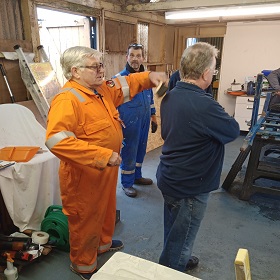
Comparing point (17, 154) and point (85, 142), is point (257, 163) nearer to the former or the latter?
point (85, 142)

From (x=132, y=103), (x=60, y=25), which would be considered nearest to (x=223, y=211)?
(x=132, y=103)

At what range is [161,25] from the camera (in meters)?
6.16

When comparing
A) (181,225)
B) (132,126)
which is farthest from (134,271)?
(132,126)

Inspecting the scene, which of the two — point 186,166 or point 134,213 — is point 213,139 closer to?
point 186,166

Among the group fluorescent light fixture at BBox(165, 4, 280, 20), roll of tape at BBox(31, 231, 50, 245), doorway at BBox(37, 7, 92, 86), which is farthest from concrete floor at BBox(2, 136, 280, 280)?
fluorescent light fixture at BBox(165, 4, 280, 20)

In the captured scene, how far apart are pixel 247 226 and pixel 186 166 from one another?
1572 millimetres

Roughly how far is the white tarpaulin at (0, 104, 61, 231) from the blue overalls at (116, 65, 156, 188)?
0.86 metres

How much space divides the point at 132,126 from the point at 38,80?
1.25 m

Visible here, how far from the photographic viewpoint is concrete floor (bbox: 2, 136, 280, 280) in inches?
78.9

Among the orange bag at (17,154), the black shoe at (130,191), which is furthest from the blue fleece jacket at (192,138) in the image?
the black shoe at (130,191)

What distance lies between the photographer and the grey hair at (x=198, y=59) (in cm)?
134

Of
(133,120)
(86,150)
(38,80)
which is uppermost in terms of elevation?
(38,80)

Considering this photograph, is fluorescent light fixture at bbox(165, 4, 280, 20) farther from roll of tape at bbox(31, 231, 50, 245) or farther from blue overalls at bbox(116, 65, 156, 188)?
Answer: roll of tape at bbox(31, 231, 50, 245)

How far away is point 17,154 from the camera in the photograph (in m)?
2.26
